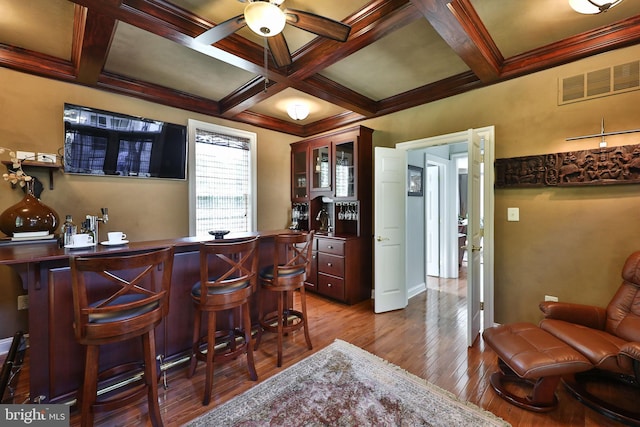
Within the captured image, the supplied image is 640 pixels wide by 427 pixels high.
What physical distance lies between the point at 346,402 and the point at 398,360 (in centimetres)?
76

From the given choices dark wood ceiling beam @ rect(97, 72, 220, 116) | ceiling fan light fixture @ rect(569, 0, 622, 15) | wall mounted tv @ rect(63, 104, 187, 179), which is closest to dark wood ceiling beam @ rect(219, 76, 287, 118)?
dark wood ceiling beam @ rect(97, 72, 220, 116)

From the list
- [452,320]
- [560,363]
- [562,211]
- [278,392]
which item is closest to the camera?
[560,363]

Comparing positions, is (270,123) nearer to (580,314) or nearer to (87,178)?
(87,178)

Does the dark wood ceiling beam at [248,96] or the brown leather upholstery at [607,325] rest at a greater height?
the dark wood ceiling beam at [248,96]

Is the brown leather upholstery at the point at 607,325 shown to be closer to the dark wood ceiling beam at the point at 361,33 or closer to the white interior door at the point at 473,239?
the white interior door at the point at 473,239

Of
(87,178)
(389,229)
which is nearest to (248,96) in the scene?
(87,178)

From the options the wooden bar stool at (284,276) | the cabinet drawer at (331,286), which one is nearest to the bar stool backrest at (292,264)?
the wooden bar stool at (284,276)

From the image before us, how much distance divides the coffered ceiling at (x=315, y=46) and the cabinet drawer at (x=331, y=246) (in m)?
1.93

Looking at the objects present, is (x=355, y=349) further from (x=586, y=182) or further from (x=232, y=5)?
(x=232, y=5)

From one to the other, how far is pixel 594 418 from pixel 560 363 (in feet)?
1.47

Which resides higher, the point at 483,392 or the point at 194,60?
the point at 194,60

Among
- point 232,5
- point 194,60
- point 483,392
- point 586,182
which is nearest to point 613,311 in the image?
point 586,182

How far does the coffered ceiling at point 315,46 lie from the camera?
6.55 feet

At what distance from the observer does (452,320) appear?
129 inches
